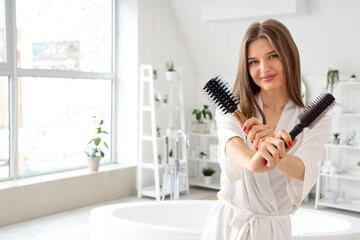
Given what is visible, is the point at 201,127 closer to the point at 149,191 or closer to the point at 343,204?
the point at 149,191

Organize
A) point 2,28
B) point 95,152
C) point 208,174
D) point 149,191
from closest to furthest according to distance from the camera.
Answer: point 2,28 < point 95,152 < point 149,191 < point 208,174

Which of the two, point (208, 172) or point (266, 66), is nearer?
point (266, 66)

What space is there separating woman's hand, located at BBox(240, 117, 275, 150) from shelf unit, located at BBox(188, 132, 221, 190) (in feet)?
15.7

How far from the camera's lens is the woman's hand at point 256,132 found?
1062 millimetres

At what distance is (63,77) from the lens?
5.11m

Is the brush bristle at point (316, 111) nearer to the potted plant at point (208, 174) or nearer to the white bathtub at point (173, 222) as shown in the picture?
the white bathtub at point (173, 222)

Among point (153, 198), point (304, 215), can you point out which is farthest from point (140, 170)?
point (304, 215)

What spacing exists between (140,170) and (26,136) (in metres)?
1.39

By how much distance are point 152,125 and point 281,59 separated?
412 centimetres

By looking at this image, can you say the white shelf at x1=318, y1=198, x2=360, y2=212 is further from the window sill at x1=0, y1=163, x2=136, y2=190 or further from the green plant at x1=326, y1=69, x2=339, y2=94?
the window sill at x1=0, y1=163, x2=136, y2=190

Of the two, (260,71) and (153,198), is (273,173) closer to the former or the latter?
(260,71)

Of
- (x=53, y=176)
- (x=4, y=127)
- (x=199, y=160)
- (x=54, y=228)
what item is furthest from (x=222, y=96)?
(x=199, y=160)

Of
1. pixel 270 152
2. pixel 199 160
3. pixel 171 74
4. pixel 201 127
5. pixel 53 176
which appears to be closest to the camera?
pixel 270 152

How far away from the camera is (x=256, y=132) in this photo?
3.55 feet
